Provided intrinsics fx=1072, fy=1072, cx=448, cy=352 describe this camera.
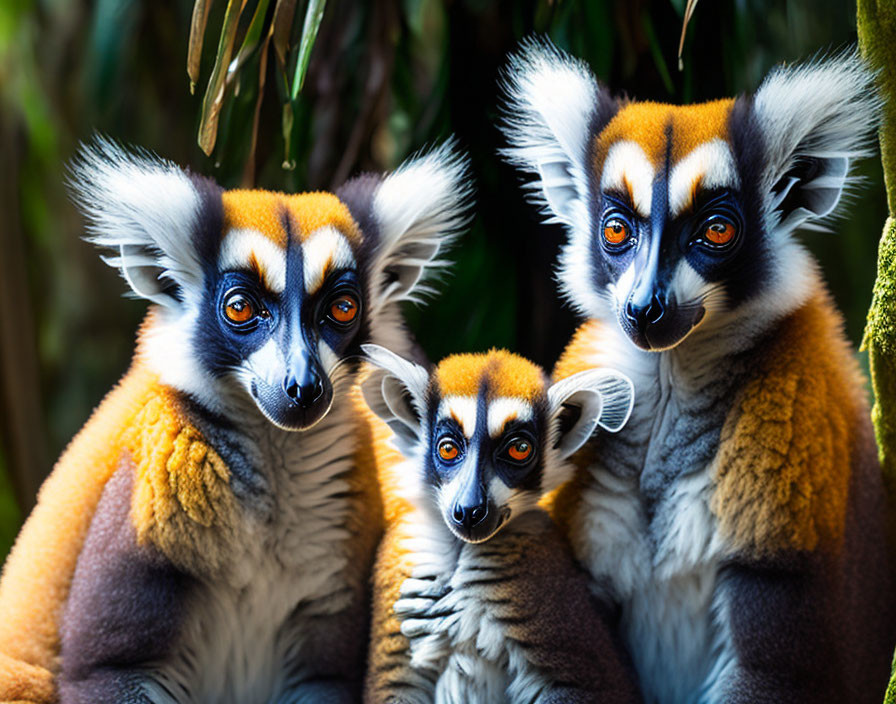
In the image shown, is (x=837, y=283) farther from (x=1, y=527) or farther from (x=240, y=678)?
(x=1, y=527)

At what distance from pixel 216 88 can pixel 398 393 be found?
0.84 metres

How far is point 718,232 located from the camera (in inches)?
Answer: 88.6

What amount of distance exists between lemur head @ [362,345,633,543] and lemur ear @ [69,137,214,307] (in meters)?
0.49

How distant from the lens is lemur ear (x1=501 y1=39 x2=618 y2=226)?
2.50 metres

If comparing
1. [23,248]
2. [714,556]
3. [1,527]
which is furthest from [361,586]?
[23,248]

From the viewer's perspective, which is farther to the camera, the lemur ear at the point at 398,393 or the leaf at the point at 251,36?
the leaf at the point at 251,36

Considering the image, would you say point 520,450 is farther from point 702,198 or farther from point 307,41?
point 307,41

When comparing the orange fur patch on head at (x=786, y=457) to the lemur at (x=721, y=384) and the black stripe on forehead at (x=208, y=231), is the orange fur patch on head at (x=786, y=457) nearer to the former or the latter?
the lemur at (x=721, y=384)

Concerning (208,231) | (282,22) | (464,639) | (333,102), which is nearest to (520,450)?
(464,639)

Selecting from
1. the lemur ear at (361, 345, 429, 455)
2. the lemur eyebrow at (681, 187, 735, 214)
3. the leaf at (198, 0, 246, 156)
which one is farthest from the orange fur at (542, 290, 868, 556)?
the leaf at (198, 0, 246, 156)

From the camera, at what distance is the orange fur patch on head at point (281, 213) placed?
7.86ft

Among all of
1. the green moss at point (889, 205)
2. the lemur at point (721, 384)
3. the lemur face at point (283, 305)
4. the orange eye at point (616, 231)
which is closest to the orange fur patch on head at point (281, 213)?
the lemur face at point (283, 305)

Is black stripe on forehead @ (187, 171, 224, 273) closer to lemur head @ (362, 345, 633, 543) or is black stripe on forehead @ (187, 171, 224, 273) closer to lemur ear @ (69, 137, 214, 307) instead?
lemur ear @ (69, 137, 214, 307)

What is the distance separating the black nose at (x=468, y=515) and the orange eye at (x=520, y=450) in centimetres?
17
